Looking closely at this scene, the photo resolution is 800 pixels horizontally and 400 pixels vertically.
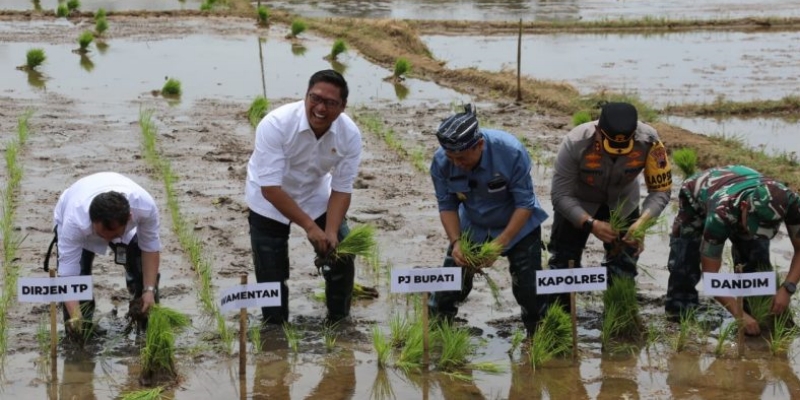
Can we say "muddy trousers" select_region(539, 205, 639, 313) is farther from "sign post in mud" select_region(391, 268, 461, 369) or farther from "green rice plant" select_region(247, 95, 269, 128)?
"green rice plant" select_region(247, 95, 269, 128)

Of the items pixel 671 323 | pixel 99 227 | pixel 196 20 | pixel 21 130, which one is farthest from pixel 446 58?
pixel 99 227

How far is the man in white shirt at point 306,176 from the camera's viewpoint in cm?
528

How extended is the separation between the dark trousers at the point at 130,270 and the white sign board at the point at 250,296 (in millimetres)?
757

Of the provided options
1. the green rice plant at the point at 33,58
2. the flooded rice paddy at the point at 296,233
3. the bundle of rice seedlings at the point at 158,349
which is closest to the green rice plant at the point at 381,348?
the flooded rice paddy at the point at 296,233

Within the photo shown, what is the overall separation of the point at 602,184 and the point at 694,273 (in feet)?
2.66

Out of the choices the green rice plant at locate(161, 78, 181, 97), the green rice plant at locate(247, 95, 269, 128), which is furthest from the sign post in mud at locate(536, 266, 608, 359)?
the green rice plant at locate(161, 78, 181, 97)

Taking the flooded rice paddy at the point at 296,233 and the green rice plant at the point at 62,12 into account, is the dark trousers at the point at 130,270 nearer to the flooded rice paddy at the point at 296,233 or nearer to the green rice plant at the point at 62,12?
the flooded rice paddy at the point at 296,233

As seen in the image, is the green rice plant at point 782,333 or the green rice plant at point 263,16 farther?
the green rice plant at point 263,16

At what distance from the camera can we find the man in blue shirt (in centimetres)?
502

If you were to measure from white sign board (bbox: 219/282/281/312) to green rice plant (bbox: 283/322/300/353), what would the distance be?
2.17 ft

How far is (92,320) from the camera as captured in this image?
586 centimetres

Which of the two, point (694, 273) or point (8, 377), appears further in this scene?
point (694, 273)

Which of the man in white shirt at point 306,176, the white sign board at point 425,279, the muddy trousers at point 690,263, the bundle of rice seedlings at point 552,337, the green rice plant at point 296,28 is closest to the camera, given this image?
the white sign board at point 425,279

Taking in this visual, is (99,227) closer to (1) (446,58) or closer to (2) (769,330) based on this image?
(2) (769,330)
